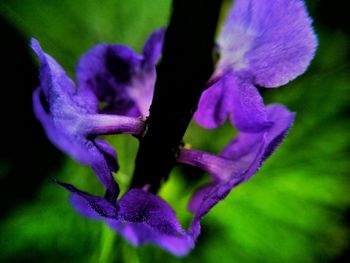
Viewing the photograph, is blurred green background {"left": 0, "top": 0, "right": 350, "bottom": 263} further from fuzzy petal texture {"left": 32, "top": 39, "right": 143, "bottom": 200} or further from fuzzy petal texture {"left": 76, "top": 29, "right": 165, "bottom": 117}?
fuzzy petal texture {"left": 32, "top": 39, "right": 143, "bottom": 200}

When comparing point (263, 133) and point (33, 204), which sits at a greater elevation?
point (263, 133)

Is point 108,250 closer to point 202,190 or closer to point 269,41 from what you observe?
point 202,190

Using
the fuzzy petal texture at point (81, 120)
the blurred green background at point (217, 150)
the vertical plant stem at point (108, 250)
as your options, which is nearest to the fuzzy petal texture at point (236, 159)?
the fuzzy petal texture at point (81, 120)

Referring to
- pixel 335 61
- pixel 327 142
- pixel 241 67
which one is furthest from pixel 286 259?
pixel 241 67

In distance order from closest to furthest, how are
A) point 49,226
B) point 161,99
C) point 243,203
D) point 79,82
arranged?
1. point 161,99
2. point 79,82
3. point 49,226
4. point 243,203

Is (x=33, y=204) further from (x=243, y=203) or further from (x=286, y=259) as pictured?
(x=286, y=259)

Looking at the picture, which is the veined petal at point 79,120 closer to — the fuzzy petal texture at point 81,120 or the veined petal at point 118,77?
the fuzzy petal texture at point 81,120

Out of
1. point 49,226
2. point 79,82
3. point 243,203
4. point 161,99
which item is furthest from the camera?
point 243,203

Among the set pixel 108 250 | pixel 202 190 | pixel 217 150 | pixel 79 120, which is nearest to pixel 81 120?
pixel 79 120
